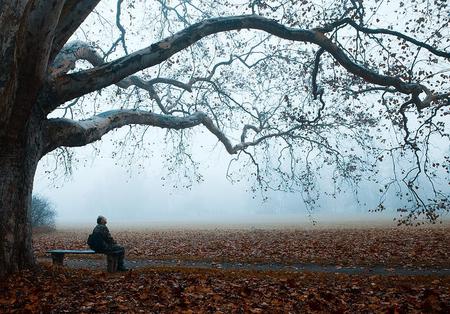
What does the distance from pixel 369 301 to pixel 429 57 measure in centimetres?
908

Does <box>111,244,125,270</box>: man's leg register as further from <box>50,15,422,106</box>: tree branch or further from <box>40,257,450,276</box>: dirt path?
<box>50,15,422,106</box>: tree branch

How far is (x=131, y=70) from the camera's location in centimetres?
861

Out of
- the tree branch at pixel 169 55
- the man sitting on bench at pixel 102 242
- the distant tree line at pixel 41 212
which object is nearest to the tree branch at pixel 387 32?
the tree branch at pixel 169 55

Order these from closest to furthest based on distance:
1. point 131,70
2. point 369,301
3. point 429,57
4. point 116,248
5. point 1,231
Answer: point 369,301, point 1,231, point 131,70, point 116,248, point 429,57

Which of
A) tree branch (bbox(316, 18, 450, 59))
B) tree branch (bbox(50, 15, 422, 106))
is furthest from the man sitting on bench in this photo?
tree branch (bbox(316, 18, 450, 59))

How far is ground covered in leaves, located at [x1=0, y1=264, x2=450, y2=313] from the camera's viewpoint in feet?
19.7

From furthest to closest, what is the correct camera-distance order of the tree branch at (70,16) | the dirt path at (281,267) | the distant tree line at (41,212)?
the distant tree line at (41,212), the dirt path at (281,267), the tree branch at (70,16)

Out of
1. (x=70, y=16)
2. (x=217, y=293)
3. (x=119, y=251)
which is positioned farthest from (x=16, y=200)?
(x=217, y=293)

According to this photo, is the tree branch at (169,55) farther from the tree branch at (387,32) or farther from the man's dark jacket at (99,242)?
the man's dark jacket at (99,242)

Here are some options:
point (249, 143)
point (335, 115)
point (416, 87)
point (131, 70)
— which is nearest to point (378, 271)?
point (416, 87)

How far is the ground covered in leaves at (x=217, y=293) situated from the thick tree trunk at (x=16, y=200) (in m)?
0.39

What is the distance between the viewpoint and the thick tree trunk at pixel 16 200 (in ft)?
24.5

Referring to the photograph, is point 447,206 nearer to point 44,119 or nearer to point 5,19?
point 44,119

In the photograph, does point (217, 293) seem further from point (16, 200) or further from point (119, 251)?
point (16, 200)
